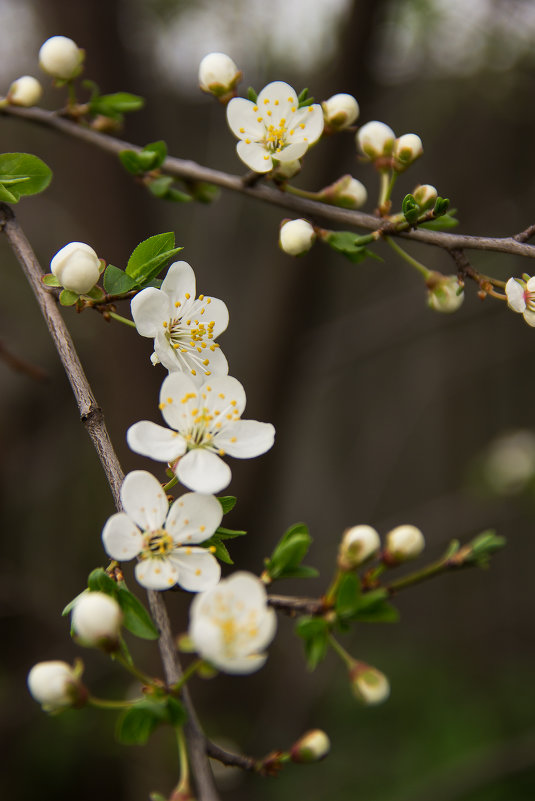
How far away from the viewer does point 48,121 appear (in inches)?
44.8

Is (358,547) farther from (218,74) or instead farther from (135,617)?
(218,74)

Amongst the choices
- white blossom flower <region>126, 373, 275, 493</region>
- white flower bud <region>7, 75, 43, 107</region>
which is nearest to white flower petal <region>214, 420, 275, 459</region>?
white blossom flower <region>126, 373, 275, 493</region>

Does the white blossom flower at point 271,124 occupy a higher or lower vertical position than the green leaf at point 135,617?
higher

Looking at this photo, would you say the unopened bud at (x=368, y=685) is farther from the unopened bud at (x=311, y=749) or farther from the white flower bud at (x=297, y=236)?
the white flower bud at (x=297, y=236)

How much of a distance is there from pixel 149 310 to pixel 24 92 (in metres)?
0.55

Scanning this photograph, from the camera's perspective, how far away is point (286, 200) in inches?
38.6

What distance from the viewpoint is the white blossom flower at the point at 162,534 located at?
688 millimetres

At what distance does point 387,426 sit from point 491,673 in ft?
5.42

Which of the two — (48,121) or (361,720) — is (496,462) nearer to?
(361,720)

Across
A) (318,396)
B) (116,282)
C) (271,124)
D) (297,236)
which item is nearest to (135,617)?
(116,282)

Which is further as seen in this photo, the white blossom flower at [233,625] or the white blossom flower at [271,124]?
the white blossom flower at [271,124]

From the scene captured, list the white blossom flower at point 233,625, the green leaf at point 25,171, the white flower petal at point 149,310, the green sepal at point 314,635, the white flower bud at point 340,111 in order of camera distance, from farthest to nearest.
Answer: the white flower bud at point 340,111 → the green leaf at point 25,171 → the white flower petal at point 149,310 → the green sepal at point 314,635 → the white blossom flower at point 233,625

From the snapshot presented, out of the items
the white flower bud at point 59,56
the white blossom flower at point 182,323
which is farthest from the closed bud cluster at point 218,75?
the white blossom flower at point 182,323

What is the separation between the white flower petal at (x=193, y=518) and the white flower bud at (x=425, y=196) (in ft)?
1.52
